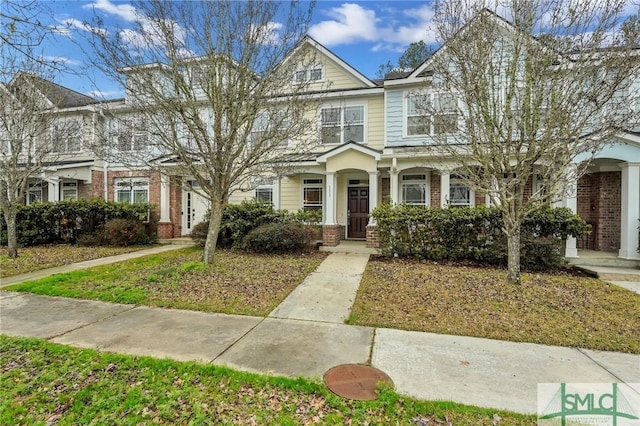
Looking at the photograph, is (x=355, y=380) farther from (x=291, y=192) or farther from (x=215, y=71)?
(x=291, y=192)

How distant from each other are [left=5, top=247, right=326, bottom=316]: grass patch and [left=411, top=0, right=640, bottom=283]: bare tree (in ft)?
15.7

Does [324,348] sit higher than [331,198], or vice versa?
[331,198]

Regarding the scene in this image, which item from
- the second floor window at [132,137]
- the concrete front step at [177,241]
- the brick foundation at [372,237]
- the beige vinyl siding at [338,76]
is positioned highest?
the beige vinyl siding at [338,76]

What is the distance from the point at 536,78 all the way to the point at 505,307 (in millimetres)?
4214

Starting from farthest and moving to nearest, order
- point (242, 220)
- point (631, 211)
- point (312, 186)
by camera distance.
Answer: point (312, 186) → point (242, 220) → point (631, 211)

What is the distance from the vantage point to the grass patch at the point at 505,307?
13.9 feet

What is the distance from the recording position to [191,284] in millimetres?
6371

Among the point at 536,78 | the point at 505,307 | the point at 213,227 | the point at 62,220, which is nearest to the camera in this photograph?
the point at 505,307

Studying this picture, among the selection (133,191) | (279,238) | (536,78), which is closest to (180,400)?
(279,238)

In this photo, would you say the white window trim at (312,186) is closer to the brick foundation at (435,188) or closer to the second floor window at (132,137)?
the brick foundation at (435,188)

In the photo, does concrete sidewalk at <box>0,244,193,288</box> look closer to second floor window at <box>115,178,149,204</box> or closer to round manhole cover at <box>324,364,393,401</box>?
second floor window at <box>115,178,149,204</box>

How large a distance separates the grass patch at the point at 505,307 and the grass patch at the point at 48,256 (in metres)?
8.52

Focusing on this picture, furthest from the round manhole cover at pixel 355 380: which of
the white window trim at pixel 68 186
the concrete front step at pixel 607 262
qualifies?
the white window trim at pixel 68 186

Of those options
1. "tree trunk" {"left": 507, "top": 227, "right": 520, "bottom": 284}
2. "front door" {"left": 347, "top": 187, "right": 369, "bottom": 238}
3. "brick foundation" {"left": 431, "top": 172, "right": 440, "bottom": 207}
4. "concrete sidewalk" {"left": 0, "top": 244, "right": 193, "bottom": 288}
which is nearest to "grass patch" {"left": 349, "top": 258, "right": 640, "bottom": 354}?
"tree trunk" {"left": 507, "top": 227, "right": 520, "bottom": 284}
